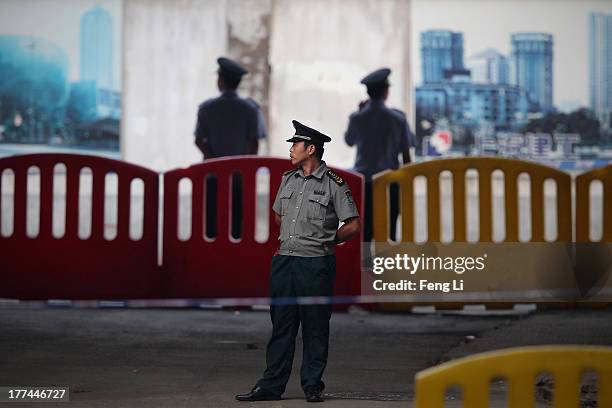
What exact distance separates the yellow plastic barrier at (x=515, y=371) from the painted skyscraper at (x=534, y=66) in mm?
15281

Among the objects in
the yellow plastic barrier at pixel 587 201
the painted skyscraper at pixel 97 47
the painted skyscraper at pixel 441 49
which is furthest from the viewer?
the painted skyscraper at pixel 441 49

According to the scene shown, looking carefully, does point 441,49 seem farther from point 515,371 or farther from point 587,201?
point 515,371

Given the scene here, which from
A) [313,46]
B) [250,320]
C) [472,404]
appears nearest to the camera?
[472,404]

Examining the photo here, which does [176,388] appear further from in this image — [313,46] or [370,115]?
[313,46]

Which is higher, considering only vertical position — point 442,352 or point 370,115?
point 370,115

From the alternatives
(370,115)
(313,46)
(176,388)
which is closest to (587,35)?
(313,46)

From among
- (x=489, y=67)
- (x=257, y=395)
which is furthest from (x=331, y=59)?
(x=257, y=395)

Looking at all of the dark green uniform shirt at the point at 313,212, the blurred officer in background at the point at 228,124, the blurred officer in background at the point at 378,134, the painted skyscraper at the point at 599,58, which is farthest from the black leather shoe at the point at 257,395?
the painted skyscraper at the point at 599,58

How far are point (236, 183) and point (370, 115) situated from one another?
208 centimetres

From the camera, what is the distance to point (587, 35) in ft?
60.8

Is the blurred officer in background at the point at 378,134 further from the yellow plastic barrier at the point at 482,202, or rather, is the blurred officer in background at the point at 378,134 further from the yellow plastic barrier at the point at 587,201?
the yellow plastic barrier at the point at 587,201

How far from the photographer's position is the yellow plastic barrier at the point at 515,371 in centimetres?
345

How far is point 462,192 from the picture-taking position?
445 inches

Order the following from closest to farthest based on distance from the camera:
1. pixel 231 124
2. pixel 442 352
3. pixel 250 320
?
pixel 442 352 < pixel 250 320 < pixel 231 124
